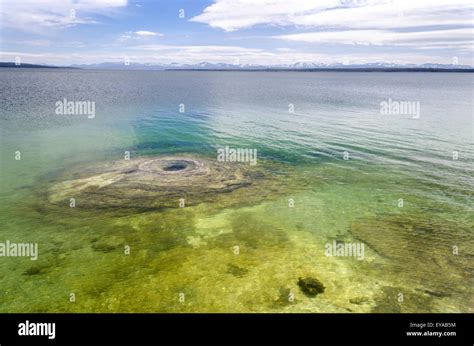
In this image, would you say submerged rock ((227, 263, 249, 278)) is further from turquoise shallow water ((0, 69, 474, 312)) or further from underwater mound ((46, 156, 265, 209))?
underwater mound ((46, 156, 265, 209))

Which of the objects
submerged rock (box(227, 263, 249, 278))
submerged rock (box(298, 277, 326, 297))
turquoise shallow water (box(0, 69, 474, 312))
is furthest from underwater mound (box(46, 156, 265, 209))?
submerged rock (box(298, 277, 326, 297))

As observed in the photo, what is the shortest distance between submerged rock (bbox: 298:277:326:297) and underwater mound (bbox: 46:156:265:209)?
11.0 metres

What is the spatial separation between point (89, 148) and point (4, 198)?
16.3 m

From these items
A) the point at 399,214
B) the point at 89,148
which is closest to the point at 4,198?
the point at 89,148

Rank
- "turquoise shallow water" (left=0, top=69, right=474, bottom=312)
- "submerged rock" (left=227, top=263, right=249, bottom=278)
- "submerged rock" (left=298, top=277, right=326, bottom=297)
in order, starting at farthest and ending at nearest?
"submerged rock" (left=227, top=263, right=249, bottom=278)
"submerged rock" (left=298, top=277, right=326, bottom=297)
"turquoise shallow water" (left=0, top=69, right=474, bottom=312)

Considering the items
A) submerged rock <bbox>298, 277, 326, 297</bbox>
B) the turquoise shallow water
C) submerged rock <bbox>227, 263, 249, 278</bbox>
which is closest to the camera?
the turquoise shallow water

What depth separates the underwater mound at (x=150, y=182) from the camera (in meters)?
24.6

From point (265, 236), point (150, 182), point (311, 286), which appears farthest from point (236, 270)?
point (150, 182)

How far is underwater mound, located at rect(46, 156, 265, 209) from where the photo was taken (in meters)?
24.6

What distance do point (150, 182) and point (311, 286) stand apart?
1712cm

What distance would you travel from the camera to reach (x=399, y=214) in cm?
2291

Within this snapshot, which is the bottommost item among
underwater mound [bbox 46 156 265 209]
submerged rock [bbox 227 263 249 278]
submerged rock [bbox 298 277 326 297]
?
submerged rock [bbox 298 277 326 297]

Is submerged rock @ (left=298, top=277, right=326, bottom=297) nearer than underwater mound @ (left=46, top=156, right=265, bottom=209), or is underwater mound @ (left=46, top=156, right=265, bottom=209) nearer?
submerged rock @ (left=298, top=277, right=326, bottom=297)

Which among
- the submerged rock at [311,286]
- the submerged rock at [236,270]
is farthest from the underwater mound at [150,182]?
the submerged rock at [311,286]
